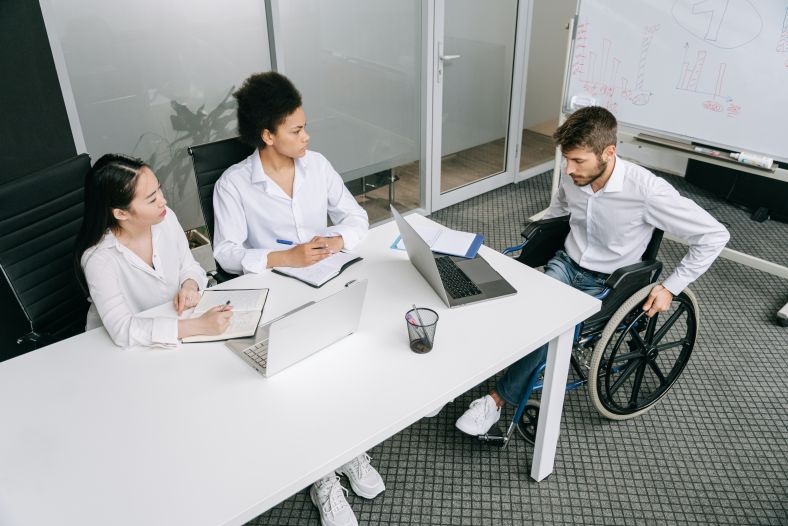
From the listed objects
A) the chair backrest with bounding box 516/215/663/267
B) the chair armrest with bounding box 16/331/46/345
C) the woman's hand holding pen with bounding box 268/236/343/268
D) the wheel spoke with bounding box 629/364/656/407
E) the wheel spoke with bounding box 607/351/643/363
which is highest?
the woman's hand holding pen with bounding box 268/236/343/268

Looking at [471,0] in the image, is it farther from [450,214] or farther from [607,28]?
[450,214]

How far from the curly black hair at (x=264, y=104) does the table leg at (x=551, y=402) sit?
45.0 inches

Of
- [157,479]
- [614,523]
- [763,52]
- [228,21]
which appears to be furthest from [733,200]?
[157,479]

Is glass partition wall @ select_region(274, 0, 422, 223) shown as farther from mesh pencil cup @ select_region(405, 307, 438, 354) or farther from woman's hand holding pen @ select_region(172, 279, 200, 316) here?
mesh pencil cup @ select_region(405, 307, 438, 354)

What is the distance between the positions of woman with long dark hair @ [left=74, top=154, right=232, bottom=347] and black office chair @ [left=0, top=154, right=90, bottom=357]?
6.4 inches

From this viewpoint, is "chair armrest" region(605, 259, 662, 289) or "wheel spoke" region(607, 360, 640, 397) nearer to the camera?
"chair armrest" region(605, 259, 662, 289)

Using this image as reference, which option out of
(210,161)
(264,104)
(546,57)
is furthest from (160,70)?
(546,57)

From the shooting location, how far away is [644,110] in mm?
2994

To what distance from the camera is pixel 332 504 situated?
1.86m

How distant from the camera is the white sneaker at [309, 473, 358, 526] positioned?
1848 mm

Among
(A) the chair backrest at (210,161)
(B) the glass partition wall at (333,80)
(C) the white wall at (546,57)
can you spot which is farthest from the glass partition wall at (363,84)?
(C) the white wall at (546,57)

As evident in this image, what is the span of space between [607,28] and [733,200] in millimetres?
1592

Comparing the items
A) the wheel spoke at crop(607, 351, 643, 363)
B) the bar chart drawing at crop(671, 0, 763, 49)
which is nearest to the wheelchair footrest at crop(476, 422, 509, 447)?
the wheel spoke at crop(607, 351, 643, 363)

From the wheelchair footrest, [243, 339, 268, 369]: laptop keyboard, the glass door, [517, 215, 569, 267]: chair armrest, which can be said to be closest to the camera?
[243, 339, 268, 369]: laptop keyboard
